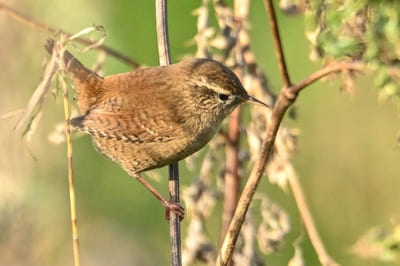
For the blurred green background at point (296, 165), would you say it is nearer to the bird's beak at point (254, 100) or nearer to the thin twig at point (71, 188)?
the bird's beak at point (254, 100)

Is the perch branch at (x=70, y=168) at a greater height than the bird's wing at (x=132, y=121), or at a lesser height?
lesser

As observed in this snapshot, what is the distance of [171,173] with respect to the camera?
3.64m

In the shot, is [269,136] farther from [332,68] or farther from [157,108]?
[157,108]

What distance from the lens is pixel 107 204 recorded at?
5.54 metres

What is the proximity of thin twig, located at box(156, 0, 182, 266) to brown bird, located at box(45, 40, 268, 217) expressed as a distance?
0.11m

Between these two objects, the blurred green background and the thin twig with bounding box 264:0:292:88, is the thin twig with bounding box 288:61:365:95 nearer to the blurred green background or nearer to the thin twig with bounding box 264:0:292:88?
the thin twig with bounding box 264:0:292:88

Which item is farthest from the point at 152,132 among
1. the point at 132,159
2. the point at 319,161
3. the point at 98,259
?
the point at 319,161

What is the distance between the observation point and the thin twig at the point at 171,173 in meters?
3.10

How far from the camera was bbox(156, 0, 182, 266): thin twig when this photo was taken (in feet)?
10.2

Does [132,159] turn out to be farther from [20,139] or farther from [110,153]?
[20,139]

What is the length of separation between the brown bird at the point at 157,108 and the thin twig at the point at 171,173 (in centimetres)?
11

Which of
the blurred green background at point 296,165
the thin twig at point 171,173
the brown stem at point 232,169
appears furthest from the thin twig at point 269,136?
the blurred green background at point 296,165

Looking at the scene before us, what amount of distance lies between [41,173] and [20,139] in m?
0.87

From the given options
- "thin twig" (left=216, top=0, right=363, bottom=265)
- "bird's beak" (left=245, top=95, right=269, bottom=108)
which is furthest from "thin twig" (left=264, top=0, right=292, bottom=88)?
"bird's beak" (left=245, top=95, right=269, bottom=108)
